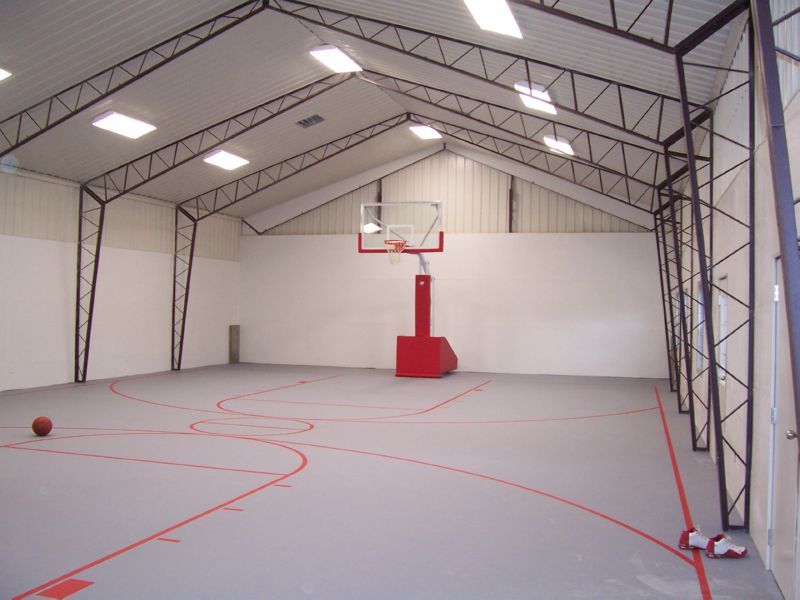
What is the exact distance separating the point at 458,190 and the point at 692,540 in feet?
63.8

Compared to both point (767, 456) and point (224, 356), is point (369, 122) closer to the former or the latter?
point (224, 356)

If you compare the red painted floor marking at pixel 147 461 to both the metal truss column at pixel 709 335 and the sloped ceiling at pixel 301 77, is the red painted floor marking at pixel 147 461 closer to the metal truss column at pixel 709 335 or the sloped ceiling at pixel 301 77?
the metal truss column at pixel 709 335

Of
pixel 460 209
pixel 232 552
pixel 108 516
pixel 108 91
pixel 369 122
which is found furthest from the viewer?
pixel 460 209

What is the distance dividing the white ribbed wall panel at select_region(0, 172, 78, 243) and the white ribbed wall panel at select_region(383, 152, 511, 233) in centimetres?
1116

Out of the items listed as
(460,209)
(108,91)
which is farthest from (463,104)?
(108,91)

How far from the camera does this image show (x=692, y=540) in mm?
6430

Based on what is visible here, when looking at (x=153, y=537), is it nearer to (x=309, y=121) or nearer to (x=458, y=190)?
(x=309, y=121)

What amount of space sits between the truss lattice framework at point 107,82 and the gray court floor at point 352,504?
6.20 m

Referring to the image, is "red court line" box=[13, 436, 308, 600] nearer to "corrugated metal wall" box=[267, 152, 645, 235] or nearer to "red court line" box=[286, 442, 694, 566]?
"red court line" box=[286, 442, 694, 566]

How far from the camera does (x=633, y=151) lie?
16.3 meters

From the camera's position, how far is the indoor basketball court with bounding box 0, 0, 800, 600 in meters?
6.15

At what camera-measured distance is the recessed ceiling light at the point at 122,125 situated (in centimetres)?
1575

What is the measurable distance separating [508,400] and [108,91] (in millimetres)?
11756

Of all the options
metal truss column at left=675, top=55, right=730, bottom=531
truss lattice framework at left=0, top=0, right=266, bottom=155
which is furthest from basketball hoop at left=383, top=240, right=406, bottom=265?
metal truss column at left=675, top=55, right=730, bottom=531
